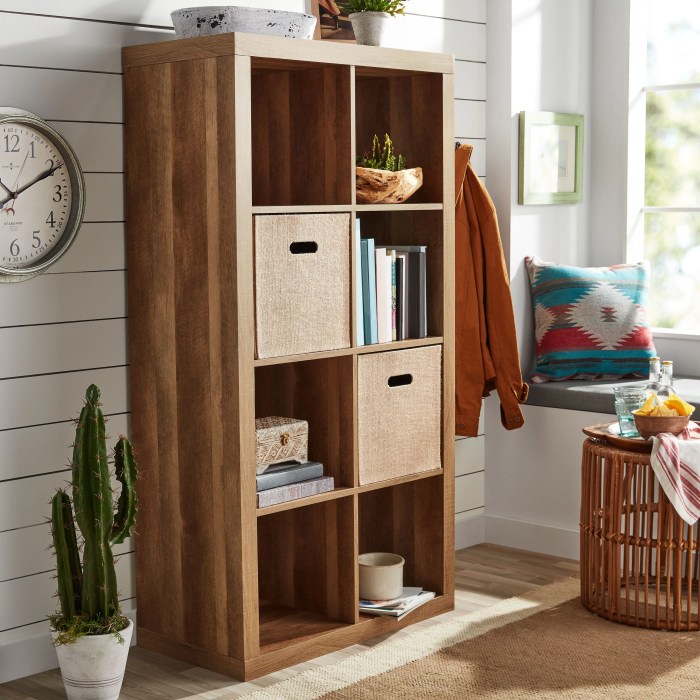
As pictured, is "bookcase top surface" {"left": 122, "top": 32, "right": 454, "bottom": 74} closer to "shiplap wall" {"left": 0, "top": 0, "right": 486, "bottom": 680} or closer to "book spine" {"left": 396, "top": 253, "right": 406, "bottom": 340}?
"shiplap wall" {"left": 0, "top": 0, "right": 486, "bottom": 680}

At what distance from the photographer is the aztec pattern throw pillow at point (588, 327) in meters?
4.20

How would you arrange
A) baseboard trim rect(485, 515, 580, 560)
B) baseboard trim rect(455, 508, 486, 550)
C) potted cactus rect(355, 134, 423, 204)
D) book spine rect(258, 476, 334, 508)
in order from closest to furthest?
book spine rect(258, 476, 334, 508), potted cactus rect(355, 134, 423, 204), baseboard trim rect(485, 515, 580, 560), baseboard trim rect(455, 508, 486, 550)

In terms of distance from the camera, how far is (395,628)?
134 inches

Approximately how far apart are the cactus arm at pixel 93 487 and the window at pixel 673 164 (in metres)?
2.49

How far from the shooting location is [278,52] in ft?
9.51

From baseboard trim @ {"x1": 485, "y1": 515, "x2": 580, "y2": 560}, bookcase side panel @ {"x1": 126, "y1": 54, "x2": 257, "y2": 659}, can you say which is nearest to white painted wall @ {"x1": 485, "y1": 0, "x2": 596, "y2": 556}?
baseboard trim @ {"x1": 485, "y1": 515, "x2": 580, "y2": 560}

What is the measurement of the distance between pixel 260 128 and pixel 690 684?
1.91m

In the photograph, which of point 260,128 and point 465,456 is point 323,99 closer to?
point 260,128

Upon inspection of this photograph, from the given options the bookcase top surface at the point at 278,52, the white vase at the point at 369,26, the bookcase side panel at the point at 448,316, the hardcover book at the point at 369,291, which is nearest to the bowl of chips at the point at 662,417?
the bookcase side panel at the point at 448,316

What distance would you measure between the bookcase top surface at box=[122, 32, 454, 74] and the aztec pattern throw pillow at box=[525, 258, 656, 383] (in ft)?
Answer: 3.89

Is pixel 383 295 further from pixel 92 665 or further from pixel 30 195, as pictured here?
pixel 92 665

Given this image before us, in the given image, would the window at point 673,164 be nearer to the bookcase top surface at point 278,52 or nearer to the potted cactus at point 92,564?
the bookcase top surface at point 278,52

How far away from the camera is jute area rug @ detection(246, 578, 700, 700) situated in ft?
9.46

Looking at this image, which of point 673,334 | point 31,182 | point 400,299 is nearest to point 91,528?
point 31,182
